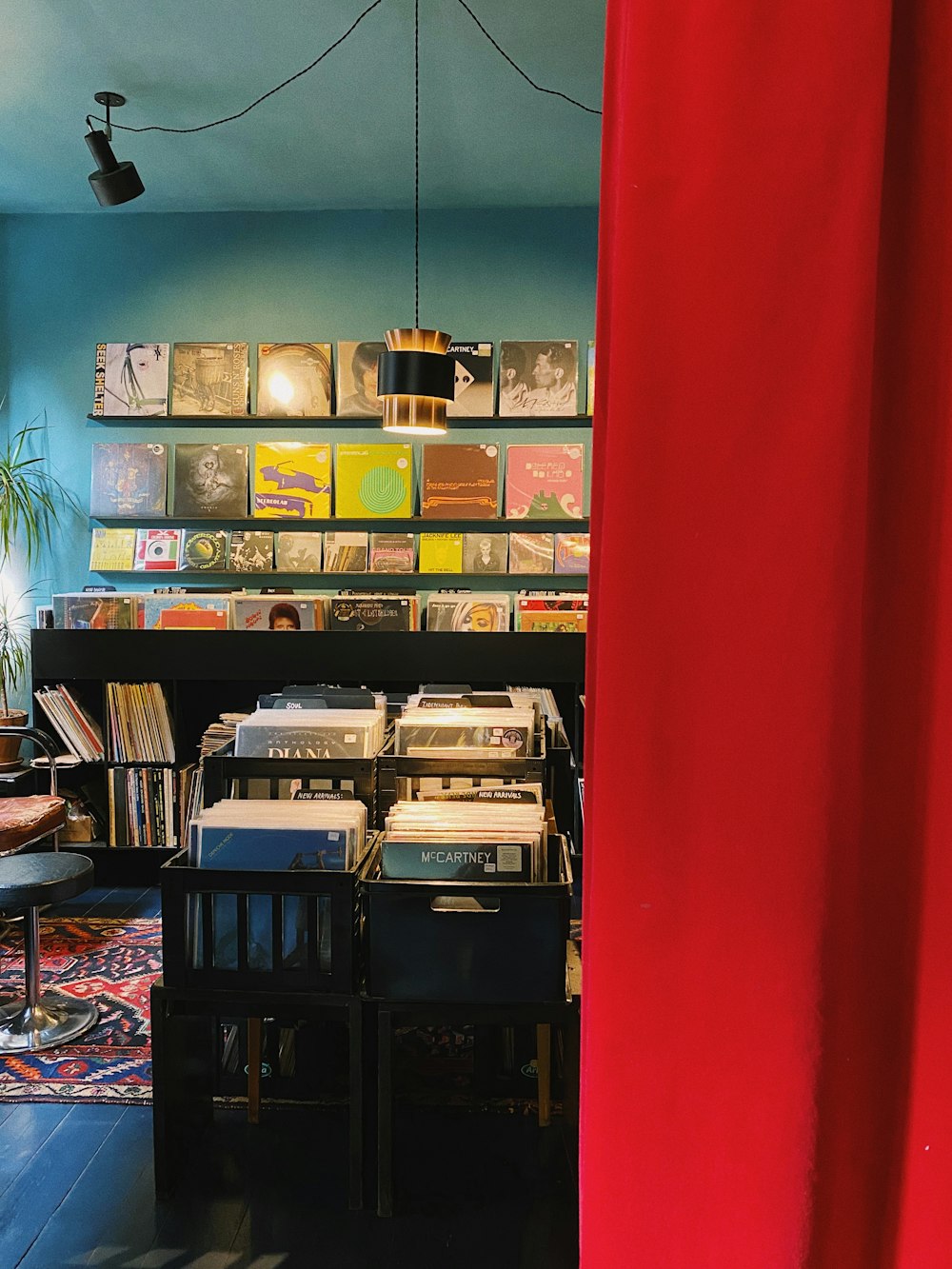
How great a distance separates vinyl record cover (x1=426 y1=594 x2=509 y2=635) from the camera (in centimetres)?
435

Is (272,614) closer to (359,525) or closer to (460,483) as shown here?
(359,525)

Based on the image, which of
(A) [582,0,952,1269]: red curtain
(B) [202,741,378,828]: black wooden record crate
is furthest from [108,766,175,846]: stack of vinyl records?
(A) [582,0,952,1269]: red curtain

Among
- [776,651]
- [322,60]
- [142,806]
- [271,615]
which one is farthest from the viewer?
[271,615]

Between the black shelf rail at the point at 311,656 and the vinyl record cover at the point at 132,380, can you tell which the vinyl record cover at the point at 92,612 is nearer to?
the black shelf rail at the point at 311,656

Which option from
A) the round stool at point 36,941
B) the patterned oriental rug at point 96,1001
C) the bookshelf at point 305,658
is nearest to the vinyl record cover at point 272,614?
the bookshelf at point 305,658

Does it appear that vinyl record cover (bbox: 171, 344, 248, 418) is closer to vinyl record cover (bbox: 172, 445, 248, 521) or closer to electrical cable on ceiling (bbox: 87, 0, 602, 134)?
vinyl record cover (bbox: 172, 445, 248, 521)


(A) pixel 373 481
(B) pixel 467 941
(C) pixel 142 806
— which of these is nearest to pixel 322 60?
(A) pixel 373 481

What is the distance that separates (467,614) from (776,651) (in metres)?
3.77

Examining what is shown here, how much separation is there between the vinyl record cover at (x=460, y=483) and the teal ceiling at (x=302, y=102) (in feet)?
3.94

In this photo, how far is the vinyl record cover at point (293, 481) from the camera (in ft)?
15.8

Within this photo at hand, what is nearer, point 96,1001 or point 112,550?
point 96,1001

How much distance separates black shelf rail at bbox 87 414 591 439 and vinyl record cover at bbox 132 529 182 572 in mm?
560

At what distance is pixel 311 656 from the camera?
3.96 meters

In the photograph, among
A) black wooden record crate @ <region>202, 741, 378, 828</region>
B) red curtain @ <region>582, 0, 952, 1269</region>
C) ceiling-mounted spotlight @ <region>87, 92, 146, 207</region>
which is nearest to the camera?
red curtain @ <region>582, 0, 952, 1269</region>
